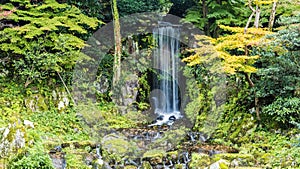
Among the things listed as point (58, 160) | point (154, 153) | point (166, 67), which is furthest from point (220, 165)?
point (166, 67)

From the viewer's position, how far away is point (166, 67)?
13148 mm

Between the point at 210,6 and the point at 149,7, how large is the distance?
253 cm

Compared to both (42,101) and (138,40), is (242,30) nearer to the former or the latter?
(138,40)

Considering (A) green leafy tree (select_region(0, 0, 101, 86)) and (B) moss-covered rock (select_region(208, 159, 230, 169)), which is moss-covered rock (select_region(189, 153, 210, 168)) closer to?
(B) moss-covered rock (select_region(208, 159, 230, 169))

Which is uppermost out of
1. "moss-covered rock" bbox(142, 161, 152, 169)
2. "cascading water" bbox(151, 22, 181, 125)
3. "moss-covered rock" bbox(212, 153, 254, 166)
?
"cascading water" bbox(151, 22, 181, 125)

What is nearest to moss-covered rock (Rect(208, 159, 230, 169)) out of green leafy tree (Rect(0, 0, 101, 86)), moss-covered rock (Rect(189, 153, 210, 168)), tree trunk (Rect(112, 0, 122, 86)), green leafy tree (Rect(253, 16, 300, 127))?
moss-covered rock (Rect(189, 153, 210, 168))

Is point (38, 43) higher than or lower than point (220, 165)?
higher

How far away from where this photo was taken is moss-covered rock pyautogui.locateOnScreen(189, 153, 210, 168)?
754 centimetres

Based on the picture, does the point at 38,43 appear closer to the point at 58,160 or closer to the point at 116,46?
the point at 116,46

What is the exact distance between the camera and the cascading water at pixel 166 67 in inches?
501

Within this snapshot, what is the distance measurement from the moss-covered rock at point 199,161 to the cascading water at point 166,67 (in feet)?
14.0

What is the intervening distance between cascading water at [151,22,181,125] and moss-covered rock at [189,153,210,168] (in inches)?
168

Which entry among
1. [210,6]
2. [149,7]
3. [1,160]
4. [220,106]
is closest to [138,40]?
[149,7]

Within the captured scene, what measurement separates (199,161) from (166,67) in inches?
237
